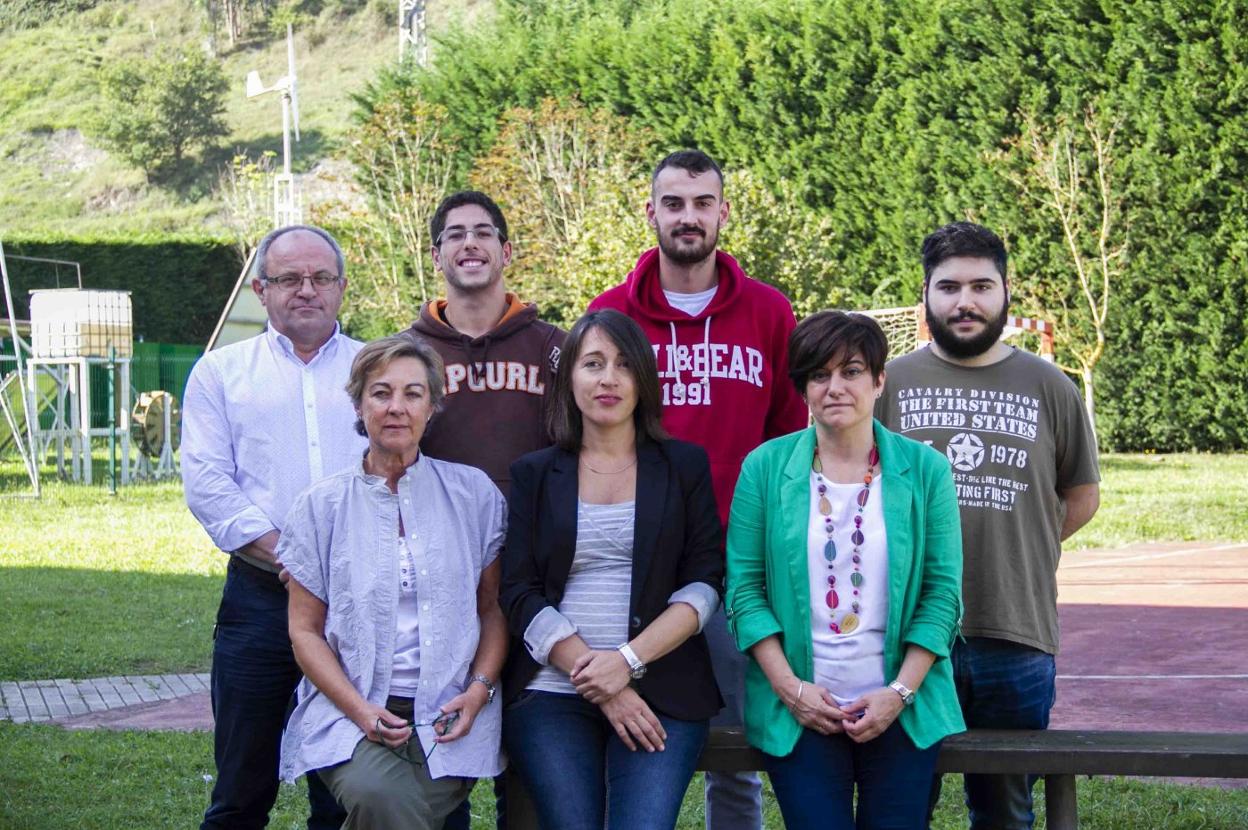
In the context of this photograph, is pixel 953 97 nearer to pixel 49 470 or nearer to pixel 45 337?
pixel 45 337

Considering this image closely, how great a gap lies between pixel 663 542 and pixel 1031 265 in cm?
1531

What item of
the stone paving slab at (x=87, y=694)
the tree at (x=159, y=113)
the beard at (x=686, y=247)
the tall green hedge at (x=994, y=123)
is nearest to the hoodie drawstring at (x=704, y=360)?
the beard at (x=686, y=247)

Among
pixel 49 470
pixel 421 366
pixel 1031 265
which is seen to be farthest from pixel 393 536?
pixel 49 470

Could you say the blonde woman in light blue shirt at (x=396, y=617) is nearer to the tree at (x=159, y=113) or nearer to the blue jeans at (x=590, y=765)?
the blue jeans at (x=590, y=765)

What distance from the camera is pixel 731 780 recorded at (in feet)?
13.3

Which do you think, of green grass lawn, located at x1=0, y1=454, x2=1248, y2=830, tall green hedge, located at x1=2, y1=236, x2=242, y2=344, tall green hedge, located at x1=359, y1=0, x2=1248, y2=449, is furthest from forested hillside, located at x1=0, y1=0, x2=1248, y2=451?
tall green hedge, located at x1=2, y1=236, x2=242, y2=344

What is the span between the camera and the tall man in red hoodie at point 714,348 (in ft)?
13.3

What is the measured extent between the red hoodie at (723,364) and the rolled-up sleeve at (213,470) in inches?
43.4

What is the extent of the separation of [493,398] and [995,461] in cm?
138

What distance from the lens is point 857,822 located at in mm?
Answer: 3432

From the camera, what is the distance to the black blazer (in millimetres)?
3453

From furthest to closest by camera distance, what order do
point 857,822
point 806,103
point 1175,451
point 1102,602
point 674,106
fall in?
point 674,106 → point 806,103 → point 1175,451 → point 1102,602 → point 857,822

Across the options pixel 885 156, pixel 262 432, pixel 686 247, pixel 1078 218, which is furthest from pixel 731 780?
pixel 885 156

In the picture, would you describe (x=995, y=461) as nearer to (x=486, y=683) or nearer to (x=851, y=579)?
(x=851, y=579)
